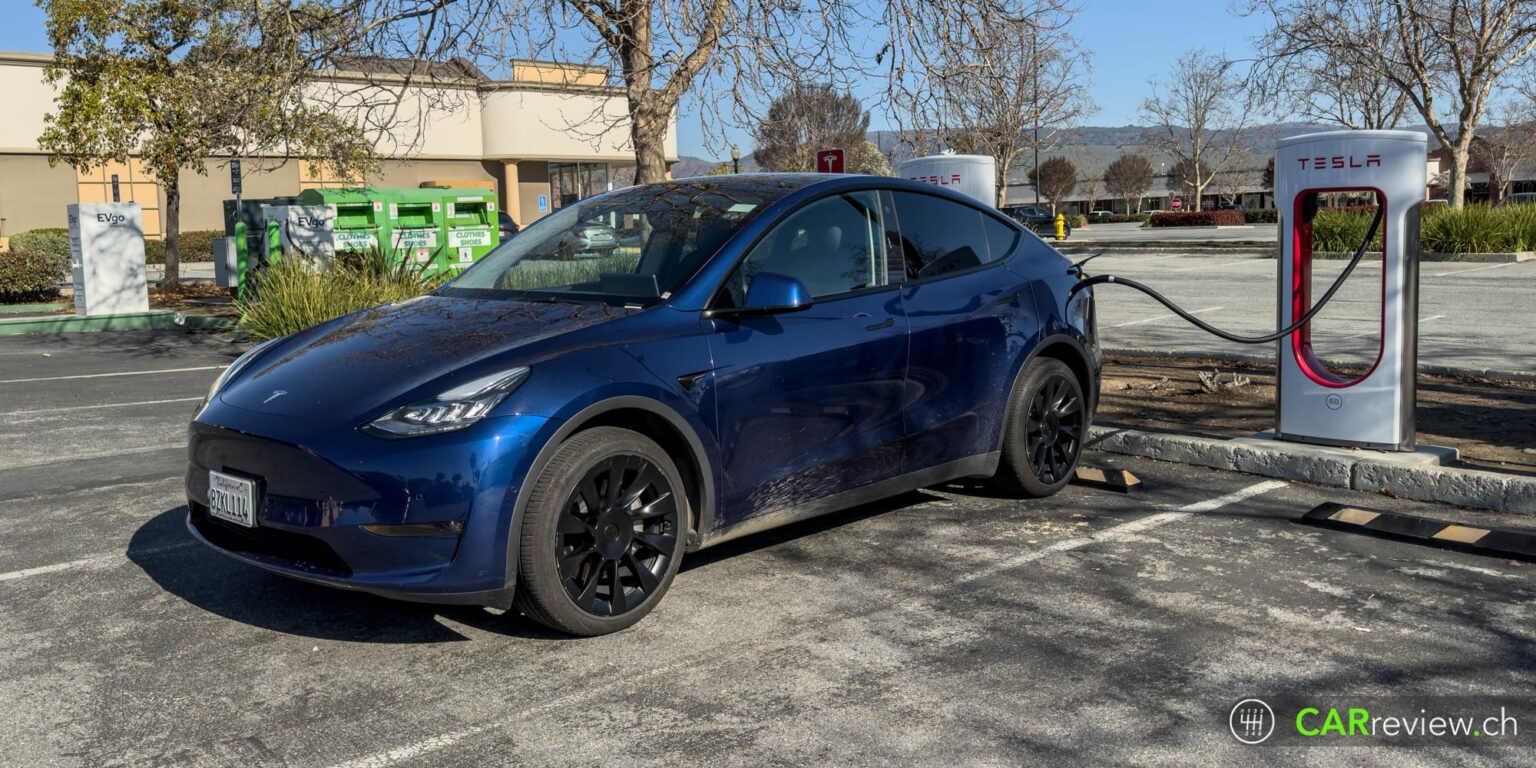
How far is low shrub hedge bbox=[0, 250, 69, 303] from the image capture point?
20203 millimetres

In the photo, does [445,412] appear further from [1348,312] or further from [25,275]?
[25,275]

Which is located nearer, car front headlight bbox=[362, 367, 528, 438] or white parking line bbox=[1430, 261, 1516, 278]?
car front headlight bbox=[362, 367, 528, 438]

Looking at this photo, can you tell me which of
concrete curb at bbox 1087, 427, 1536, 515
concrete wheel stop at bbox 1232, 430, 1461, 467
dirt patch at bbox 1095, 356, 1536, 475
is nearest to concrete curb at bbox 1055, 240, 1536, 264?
dirt patch at bbox 1095, 356, 1536, 475

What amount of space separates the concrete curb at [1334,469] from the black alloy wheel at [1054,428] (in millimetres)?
978

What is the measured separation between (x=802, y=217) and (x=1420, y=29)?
26.4 meters

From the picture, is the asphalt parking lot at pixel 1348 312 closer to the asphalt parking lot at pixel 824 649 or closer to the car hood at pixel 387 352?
the asphalt parking lot at pixel 824 649

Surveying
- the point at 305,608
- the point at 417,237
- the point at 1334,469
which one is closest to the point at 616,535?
the point at 305,608

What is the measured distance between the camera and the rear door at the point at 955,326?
5516mm

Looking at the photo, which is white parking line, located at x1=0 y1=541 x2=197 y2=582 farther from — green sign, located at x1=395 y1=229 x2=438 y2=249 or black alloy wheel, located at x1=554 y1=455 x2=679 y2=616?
green sign, located at x1=395 y1=229 x2=438 y2=249

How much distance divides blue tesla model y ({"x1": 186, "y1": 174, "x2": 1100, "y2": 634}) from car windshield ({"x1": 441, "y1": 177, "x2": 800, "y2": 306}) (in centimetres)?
1

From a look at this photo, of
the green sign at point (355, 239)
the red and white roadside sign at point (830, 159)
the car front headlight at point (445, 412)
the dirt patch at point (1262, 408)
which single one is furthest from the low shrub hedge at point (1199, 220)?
the car front headlight at point (445, 412)

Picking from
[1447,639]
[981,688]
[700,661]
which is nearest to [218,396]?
[700,661]

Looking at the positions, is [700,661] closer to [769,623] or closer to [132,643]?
[769,623]

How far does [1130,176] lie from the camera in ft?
300
